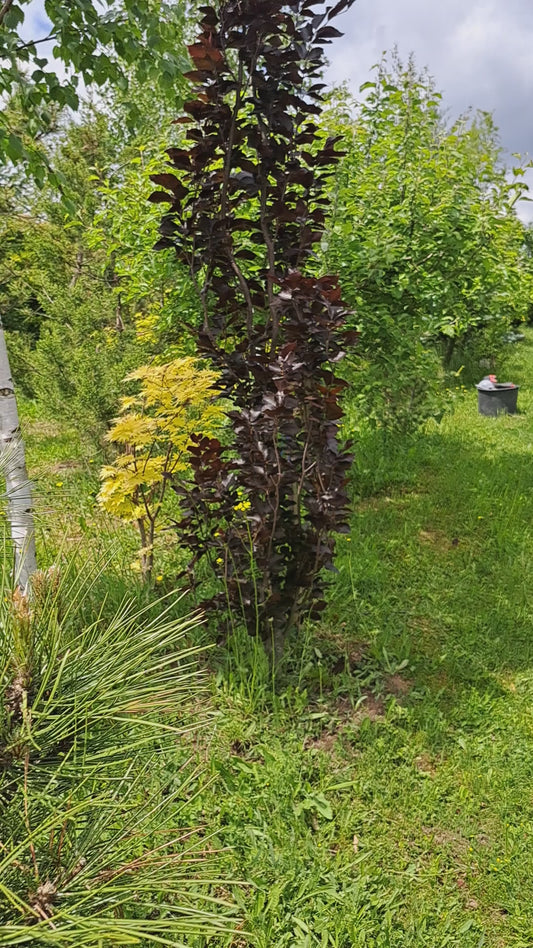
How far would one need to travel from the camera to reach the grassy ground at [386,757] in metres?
1.78

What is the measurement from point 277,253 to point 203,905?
2305 millimetres

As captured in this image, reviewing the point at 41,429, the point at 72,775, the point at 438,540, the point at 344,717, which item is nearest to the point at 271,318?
the point at 344,717

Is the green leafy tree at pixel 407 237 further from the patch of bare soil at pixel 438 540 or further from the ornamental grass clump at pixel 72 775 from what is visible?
the ornamental grass clump at pixel 72 775

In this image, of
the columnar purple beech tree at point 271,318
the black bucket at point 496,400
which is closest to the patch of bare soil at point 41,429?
the columnar purple beech tree at point 271,318

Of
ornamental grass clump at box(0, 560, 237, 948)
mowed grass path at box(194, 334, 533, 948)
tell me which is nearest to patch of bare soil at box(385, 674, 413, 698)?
mowed grass path at box(194, 334, 533, 948)

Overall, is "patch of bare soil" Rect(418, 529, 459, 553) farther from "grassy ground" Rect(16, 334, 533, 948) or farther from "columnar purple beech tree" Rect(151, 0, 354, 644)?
"columnar purple beech tree" Rect(151, 0, 354, 644)

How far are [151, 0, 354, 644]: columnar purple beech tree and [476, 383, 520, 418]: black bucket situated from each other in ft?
18.5

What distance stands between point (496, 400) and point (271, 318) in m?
5.89

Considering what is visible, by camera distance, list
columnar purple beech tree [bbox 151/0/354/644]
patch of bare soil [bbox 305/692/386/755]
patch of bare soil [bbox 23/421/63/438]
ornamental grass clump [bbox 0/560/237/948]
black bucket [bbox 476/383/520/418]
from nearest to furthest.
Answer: ornamental grass clump [bbox 0/560/237/948]
columnar purple beech tree [bbox 151/0/354/644]
patch of bare soil [bbox 305/692/386/755]
patch of bare soil [bbox 23/421/63/438]
black bucket [bbox 476/383/520/418]

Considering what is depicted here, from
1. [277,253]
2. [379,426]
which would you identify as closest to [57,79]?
[277,253]

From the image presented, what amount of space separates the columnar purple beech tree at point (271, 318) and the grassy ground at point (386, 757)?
409mm

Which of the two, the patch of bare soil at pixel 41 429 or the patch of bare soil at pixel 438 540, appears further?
the patch of bare soil at pixel 41 429

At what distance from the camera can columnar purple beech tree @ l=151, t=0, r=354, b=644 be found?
6.95 ft

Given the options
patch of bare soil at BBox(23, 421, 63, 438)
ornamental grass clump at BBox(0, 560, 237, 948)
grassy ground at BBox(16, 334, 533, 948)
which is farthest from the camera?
patch of bare soil at BBox(23, 421, 63, 438)
